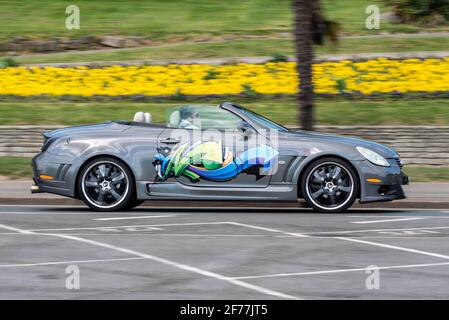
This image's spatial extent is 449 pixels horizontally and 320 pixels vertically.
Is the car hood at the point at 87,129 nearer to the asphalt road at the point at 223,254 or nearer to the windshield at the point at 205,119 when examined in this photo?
the windshield at the point at 205,119

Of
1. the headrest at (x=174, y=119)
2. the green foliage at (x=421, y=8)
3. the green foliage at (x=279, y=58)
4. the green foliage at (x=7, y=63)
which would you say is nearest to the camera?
the headrest at (x=174, y=119)

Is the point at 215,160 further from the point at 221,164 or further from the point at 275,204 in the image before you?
the point at 275,204

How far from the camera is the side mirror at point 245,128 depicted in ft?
47.3

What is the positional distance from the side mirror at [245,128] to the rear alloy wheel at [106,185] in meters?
1.51

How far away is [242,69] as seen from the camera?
26984 millimetres

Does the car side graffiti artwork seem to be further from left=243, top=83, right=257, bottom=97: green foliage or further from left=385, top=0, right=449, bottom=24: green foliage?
left=385, top=0, right=449, bottom=24: green foliage

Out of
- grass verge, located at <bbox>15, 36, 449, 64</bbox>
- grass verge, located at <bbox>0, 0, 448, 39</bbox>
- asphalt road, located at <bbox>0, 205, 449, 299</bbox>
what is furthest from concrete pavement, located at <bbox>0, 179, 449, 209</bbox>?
grass verge, located at <bbox>0, 0, 448, 39</bbox>

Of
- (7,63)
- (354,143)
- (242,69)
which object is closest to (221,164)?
(354,143)

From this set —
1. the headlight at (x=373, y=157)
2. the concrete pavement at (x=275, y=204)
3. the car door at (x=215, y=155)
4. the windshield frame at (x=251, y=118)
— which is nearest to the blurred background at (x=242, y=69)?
the concrete pavement at (x=275, y=204)

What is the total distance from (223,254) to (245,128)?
3756mm
